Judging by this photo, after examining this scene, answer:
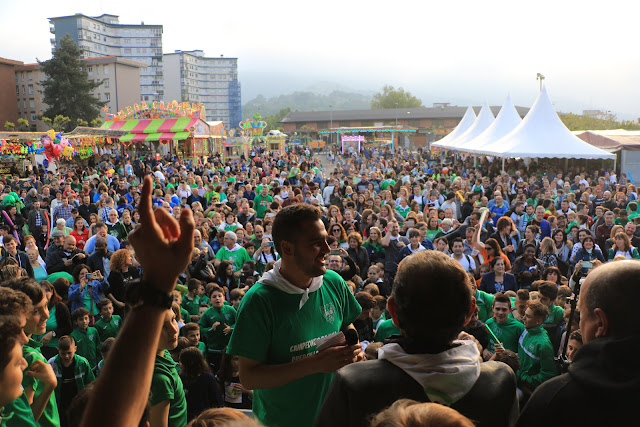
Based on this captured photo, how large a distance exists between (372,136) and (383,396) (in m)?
65.0

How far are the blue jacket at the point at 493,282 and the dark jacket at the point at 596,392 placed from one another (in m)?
5.55

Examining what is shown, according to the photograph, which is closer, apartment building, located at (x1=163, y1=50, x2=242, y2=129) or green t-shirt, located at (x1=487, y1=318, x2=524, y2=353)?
green t-shirt, located at (x1=487, y1=318, x2=524, y2=353)

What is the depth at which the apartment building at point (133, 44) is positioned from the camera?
106125 mm

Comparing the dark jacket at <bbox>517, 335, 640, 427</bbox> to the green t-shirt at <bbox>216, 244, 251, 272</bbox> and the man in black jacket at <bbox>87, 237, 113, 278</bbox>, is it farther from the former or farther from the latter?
the man in black jacket at <bbox>87, 237, 113, 278</bbox>

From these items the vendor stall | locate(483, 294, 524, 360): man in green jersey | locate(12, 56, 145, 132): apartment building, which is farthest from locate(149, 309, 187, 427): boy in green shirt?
locate(12, 56, 145, 132): apartment building

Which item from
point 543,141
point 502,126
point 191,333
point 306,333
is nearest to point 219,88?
point 502,126

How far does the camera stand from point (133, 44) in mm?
114938

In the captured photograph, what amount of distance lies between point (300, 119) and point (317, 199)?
73.2 m

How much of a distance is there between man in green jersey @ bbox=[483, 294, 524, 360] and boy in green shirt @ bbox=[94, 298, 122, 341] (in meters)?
3.83

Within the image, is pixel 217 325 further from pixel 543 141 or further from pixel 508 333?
pixel 543 141

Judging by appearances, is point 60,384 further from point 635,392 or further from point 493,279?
point 493,279

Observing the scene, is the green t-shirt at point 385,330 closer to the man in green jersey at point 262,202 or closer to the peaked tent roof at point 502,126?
the man in green jersey at point 262,202

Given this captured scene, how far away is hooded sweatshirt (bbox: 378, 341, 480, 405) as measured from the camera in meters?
1.53

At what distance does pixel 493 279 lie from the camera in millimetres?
6871
